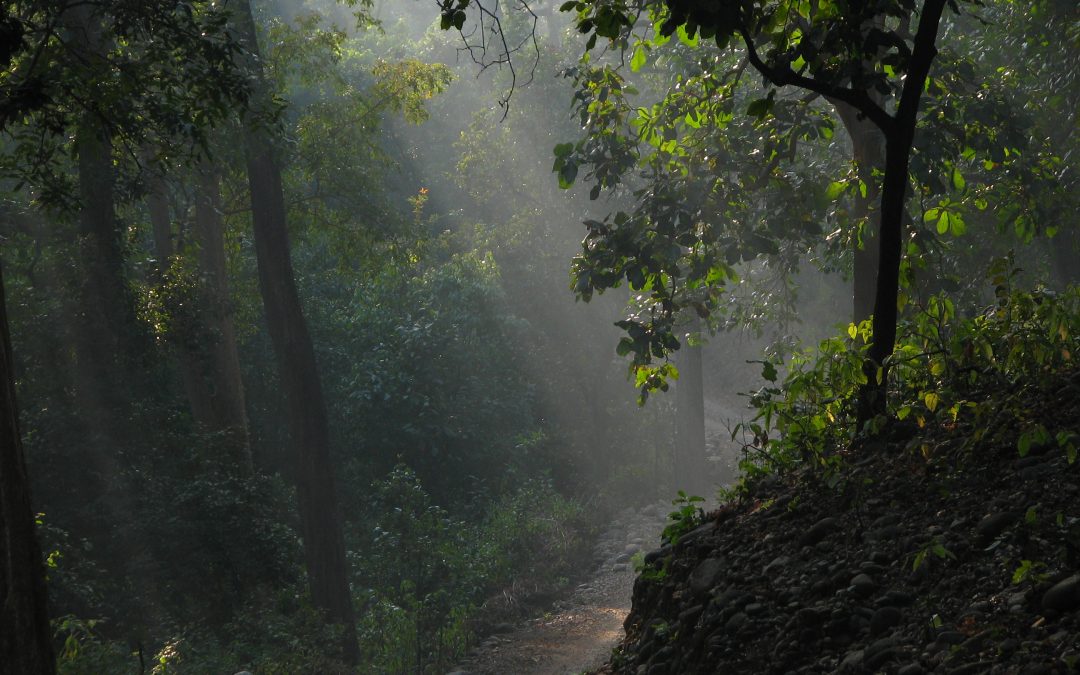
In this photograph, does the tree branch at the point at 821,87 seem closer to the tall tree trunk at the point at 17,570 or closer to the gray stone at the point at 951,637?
the gray stone at the point at 951,637

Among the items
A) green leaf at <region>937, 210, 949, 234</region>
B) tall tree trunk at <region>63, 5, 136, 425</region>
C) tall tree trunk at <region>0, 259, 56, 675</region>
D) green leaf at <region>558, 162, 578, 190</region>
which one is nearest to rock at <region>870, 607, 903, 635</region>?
green leaf at <region>937, 210, 949, 234</region>

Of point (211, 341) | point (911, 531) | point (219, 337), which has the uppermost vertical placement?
point (219, 337)

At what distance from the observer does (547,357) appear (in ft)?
82.6

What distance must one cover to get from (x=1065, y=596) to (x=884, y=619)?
34.4 inches

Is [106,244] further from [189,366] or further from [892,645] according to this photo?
[892,645]

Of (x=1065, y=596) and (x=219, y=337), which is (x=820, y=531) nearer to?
(x=1065, y=596)

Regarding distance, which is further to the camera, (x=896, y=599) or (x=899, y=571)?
(x=899, y=571)

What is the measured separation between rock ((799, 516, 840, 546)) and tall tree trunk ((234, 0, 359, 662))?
9.72 meters

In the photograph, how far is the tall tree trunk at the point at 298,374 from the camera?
14125 mm

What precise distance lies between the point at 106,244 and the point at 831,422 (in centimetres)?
1049

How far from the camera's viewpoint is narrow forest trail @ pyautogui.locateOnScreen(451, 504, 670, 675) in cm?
1202

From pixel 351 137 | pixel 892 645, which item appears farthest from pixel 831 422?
pixel 351 137

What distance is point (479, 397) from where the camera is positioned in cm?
2144

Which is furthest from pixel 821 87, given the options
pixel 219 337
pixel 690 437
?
pixel 690 437
